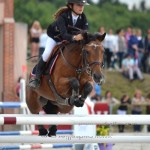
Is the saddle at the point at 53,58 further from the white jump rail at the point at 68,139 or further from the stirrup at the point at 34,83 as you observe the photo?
the white jump rail at the point at 68,139

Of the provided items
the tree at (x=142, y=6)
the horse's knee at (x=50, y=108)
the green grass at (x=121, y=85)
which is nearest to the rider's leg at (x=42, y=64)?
the horse's knee at (x=50, y=108)

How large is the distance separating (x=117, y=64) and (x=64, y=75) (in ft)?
55.6

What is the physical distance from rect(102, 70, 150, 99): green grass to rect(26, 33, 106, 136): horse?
14.8 meters

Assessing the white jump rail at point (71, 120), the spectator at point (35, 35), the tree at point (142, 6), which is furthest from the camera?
the tree at point (142, 6)

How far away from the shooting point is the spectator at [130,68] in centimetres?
2492

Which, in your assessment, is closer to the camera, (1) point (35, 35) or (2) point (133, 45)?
(1) point (35, 35)

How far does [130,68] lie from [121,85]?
136cm

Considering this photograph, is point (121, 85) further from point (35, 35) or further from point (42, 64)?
point (42, 64)

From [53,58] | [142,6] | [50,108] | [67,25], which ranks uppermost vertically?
[142,6]

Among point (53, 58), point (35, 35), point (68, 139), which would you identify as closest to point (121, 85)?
A: point (35, 35)

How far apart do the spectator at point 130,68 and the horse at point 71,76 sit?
44.4 ft

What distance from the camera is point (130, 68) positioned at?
2544 centimetres

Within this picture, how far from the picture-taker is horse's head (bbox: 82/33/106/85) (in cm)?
988

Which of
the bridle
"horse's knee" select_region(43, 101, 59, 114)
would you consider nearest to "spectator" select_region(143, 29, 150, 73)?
"horse's knee" select_region(43, 101, 59, 114)
